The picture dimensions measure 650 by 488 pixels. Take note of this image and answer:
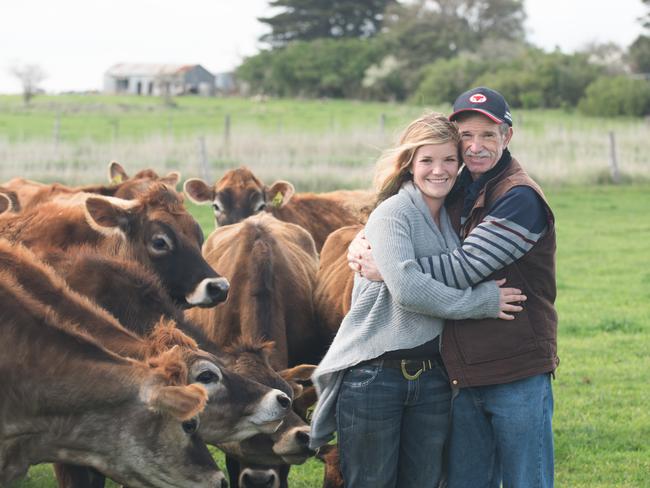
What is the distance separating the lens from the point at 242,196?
10.9 meters

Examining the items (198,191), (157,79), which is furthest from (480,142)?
(157,79)

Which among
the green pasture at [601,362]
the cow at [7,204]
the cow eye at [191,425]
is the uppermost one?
the cow at [7,204]

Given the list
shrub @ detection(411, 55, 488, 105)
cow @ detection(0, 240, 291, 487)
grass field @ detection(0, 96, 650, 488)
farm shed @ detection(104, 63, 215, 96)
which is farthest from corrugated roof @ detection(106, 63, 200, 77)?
cow @ detection(0, 240, 291, 487)

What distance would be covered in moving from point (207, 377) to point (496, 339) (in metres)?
1.29

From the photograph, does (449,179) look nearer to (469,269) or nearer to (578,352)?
(469,269)

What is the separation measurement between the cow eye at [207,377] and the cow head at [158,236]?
1.98 m

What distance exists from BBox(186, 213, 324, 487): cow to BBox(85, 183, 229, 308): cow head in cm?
25

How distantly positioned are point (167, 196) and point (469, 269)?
10.4 feet

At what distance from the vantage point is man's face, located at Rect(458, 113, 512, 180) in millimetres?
4492

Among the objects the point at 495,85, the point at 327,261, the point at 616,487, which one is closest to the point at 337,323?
the point at 327,261

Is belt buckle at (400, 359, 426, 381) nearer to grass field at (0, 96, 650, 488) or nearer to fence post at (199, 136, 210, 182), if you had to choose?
grass field at (0, 96, 650, 488)

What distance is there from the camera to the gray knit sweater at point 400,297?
14.1 feet

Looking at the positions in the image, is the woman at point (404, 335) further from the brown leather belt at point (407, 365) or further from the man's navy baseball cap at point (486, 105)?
the man's navy baseball cap at point (486, 105)

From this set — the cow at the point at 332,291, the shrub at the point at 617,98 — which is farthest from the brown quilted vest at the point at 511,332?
the shrub at the point at 617,98
